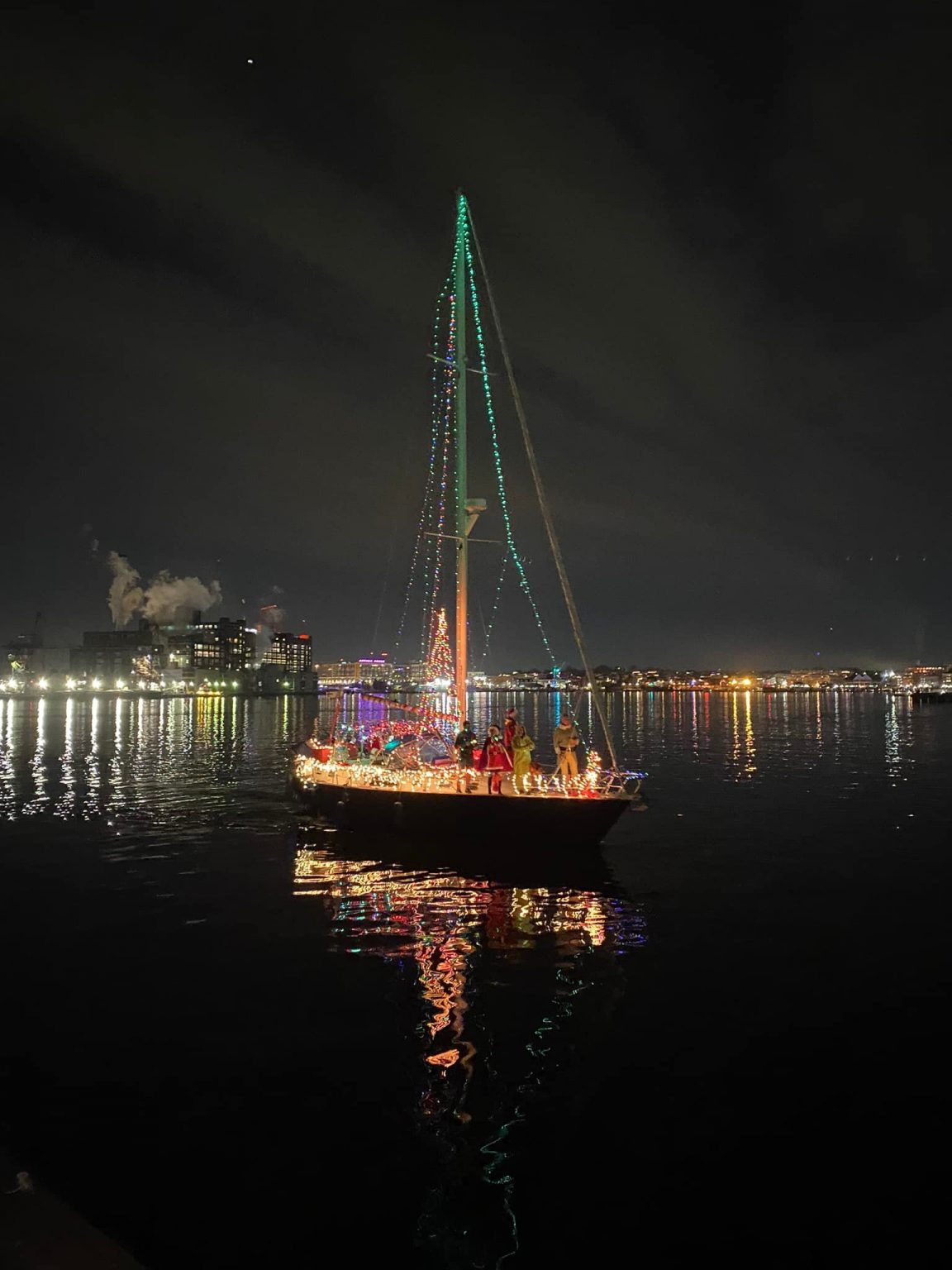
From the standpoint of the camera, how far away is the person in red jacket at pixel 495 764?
1866 centimetres

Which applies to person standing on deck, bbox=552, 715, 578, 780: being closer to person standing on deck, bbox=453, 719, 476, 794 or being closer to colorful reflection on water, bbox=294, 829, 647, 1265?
person standing on deck, bbox=453, 719, 476, 794

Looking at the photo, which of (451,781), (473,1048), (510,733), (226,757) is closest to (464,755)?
(451,781)

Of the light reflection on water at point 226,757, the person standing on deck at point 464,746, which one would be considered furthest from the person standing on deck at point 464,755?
the light reflection on water at point 226,757

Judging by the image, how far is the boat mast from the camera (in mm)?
20875

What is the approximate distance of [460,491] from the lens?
21.0 m

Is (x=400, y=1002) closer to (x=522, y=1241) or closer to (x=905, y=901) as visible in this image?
(x=522, y=1241)

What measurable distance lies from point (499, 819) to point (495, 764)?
1212 millimetres

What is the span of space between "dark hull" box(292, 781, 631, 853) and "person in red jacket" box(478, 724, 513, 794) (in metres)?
0.35

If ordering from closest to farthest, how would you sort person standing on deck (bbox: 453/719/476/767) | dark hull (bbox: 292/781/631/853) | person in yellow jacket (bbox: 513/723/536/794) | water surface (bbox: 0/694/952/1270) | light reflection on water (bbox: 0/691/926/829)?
water surface (bbox: 0/694/952/1270), dark hull (bbox: 292/781/631/853), person in yellow jacket (bbox: 513/723/536/794), person standing on deck (bbox: 453/719/476/767), light reflection on water (bbox: 0/691/926/829)

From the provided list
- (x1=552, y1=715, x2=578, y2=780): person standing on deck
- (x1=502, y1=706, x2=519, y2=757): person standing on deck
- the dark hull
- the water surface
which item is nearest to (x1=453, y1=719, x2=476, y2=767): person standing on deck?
(x1=502, y1=706, x2=519, y2=757): person standing on deck

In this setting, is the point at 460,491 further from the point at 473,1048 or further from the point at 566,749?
the point at 473,1048

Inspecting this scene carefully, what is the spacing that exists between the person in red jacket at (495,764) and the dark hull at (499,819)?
0.35m

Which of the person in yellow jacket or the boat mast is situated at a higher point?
the boat mast

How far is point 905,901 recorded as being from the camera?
16109mm
